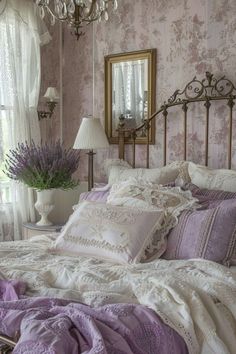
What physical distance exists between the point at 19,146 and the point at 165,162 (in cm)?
109

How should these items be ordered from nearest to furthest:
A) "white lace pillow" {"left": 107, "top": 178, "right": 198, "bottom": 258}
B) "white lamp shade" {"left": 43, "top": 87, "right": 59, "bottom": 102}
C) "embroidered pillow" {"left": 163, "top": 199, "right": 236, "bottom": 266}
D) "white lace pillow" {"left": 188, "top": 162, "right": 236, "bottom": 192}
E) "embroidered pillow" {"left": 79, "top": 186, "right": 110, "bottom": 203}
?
"embroidered pillow" {"left": 163, "top": 199, "right": 236, "bottom": 266}, "white lace pillow" {"left": 107, "top": 178, "right": 198, "bottom": 258}, "white lace pillow" {"left": 188, "top": 162, "right": 236, "bottom": 192}, "embroidered pillow" {"left": 79, "top": 186, "right": 110, "bottom": 203}, "white lamp shade" {"left": 43, "top": 87, "right": 59, "bottom": 102}

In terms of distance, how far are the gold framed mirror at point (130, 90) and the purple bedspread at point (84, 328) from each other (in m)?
2.01

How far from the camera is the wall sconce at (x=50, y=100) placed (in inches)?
144

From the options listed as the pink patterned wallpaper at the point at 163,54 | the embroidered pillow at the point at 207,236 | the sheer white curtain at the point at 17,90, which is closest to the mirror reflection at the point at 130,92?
the pink patterned wallpaper at the point at 163,54

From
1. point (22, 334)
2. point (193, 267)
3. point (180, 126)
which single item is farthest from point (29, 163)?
point (22, 334)

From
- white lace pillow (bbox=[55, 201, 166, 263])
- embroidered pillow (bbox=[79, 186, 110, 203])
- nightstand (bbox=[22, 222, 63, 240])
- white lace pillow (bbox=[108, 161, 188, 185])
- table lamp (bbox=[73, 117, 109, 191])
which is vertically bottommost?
nightstand (bbox=[22, 222, 63, 240])

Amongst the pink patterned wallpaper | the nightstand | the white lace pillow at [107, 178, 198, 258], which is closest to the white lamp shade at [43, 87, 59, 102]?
the pink patterned wallpaper

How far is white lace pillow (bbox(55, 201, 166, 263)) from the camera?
227 centimetres

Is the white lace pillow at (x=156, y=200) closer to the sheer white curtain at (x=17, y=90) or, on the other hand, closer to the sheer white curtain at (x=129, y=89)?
the sheer white curtain at (x=129, y=89)

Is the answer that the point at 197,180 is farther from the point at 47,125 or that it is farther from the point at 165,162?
the point at 47,125

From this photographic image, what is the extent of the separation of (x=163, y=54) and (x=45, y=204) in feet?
4.42

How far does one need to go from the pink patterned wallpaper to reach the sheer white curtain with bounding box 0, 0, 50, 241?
0.77ft

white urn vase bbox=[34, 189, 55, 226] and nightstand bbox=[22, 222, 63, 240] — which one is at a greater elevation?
white urn vase bbox=[34, 189, 55, 226]

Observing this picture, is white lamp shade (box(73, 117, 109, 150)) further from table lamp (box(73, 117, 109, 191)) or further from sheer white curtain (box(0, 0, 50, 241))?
sheer white curtain (box(0, 0, 50, 241))
